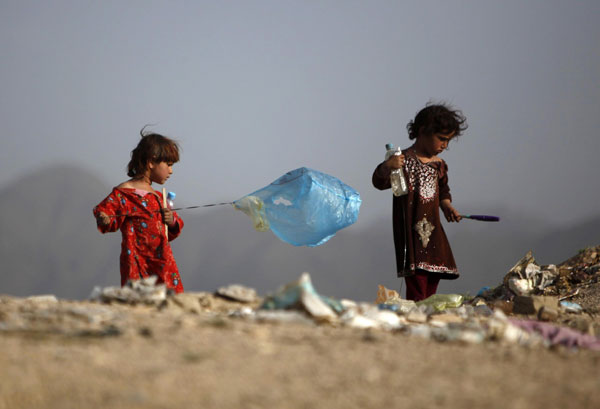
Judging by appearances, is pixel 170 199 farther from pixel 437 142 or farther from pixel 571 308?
pixel 571 308

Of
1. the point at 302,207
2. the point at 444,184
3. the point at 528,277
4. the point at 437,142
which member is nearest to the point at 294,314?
the point at 302,207

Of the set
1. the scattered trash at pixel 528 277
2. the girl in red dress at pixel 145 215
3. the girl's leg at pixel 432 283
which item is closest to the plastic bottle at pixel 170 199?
the girl in red dress at pixel 145 215

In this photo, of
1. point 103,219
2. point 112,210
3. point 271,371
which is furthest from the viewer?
point 112,210

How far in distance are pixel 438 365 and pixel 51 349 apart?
1.48 meters

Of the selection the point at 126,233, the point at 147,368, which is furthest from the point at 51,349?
the point at 126,233

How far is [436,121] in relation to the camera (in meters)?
6.04

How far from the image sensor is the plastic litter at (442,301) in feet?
18.4

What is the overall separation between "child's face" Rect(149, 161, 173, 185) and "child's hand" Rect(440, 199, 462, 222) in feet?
8.70

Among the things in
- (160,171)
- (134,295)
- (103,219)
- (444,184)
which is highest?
(160,171)

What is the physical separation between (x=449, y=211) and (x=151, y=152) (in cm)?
287

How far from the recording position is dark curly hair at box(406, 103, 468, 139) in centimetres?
603

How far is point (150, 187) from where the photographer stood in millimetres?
5828

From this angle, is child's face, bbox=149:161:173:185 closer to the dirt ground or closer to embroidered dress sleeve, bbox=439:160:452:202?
embroidered dress sleeve, bbox=439:160:452:202

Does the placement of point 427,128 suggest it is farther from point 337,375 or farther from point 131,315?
point 337,375
